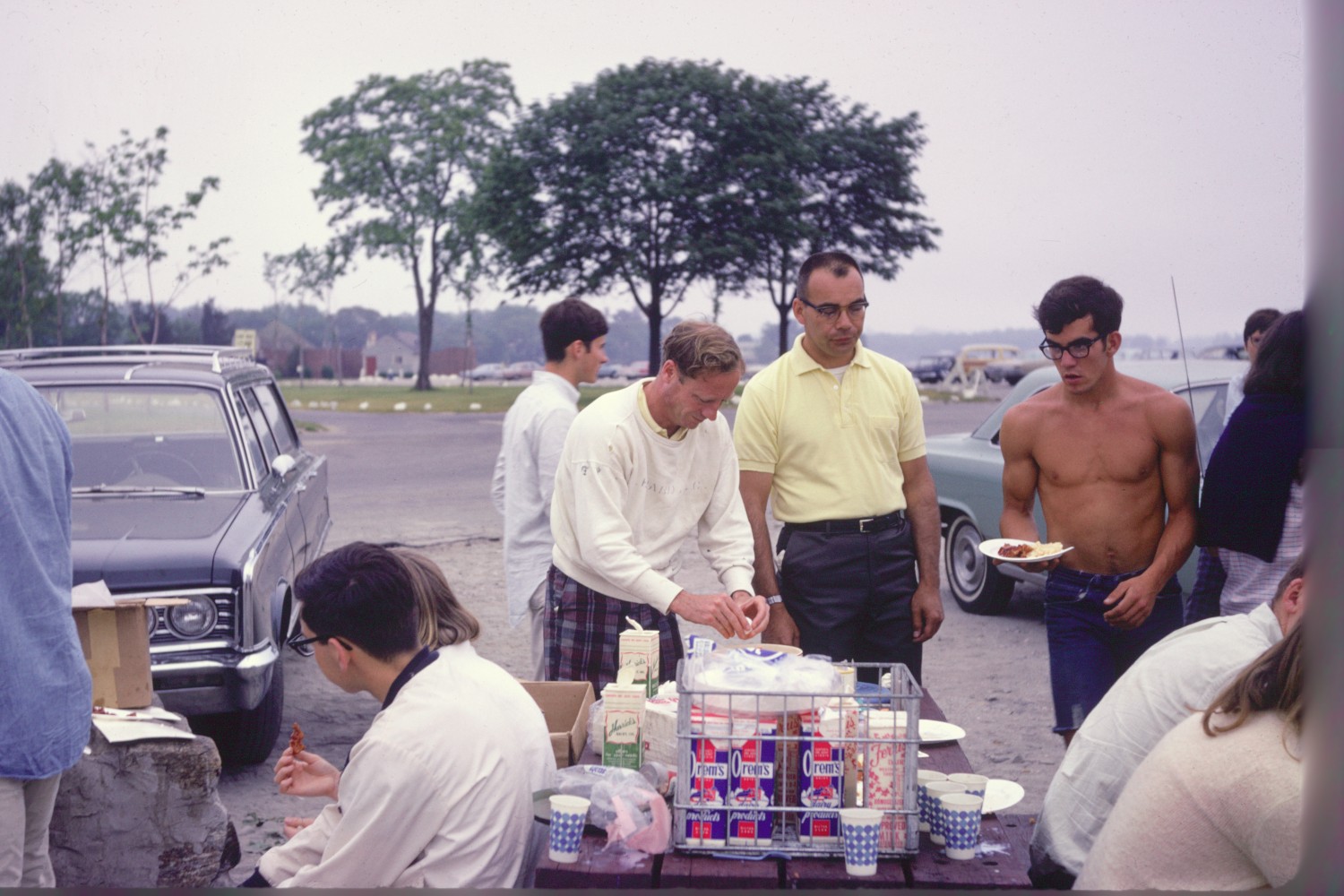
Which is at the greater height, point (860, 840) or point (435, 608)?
point (435, 608)

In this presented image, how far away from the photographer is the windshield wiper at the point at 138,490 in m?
5.86

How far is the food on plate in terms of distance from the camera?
146 inches

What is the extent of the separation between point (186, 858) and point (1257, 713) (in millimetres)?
3297

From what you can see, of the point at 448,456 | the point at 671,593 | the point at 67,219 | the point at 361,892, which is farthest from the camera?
the point at 448,456

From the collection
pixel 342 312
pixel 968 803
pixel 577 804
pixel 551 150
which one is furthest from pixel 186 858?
pixel 342 312

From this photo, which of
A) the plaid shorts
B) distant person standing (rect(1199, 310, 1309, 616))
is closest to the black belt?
the plaid shorts

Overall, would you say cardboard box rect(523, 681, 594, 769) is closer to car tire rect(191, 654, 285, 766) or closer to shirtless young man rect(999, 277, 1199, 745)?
shirtless young man rect(999, 277, 1199, 745)

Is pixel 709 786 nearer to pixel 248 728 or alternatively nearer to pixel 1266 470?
pixel 1266 470

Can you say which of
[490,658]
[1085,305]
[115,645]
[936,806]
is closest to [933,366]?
[490,658]

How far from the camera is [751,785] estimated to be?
91.4 inches

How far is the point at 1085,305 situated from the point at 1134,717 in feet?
5.39

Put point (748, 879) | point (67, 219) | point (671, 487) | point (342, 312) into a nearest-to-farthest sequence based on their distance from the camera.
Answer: point (748, 879) < point (671, 487) < point (67, 219) < point (342, 312)

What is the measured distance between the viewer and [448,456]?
21297 mm

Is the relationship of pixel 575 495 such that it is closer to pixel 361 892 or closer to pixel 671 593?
pixel 671 593
